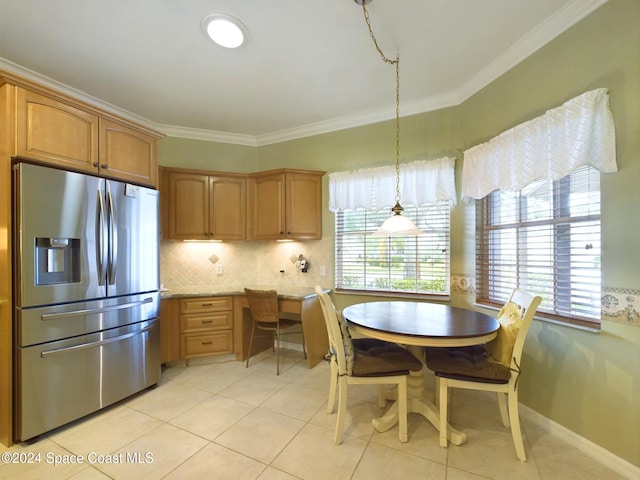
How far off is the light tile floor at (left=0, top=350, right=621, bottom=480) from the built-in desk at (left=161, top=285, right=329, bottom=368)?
640mm

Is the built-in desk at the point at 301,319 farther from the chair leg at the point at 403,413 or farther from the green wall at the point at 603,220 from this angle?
the green wall at the point at 603,220

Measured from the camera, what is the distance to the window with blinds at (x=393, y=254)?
3.01 metres

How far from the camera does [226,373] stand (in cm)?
302

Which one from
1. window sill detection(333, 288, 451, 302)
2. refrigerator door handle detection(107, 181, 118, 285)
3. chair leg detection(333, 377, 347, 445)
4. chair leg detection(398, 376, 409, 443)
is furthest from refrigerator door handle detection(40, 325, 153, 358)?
chair leg detection(398, 376, 409, 443)

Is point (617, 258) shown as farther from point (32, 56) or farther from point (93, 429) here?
point (32, 56)

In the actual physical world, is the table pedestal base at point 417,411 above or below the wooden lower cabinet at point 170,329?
below

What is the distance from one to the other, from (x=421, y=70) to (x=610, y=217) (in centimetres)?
175

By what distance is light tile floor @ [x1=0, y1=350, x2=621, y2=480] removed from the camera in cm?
166

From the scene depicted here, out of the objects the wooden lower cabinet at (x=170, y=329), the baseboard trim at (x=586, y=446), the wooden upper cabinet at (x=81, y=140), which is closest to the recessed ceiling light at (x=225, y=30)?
the wooden upper cabinet at (x=81, y=140)

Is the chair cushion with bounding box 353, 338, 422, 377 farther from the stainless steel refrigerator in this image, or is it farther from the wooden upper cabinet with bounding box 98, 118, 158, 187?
the wooden upper cabinet with bounding box 98, 118, 158, 187

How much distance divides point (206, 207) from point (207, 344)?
1554mm

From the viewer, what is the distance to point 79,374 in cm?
209

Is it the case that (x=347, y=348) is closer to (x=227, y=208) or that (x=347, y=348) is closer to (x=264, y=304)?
(x=264, y=304)

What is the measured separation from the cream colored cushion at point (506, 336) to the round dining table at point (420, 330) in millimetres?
58
